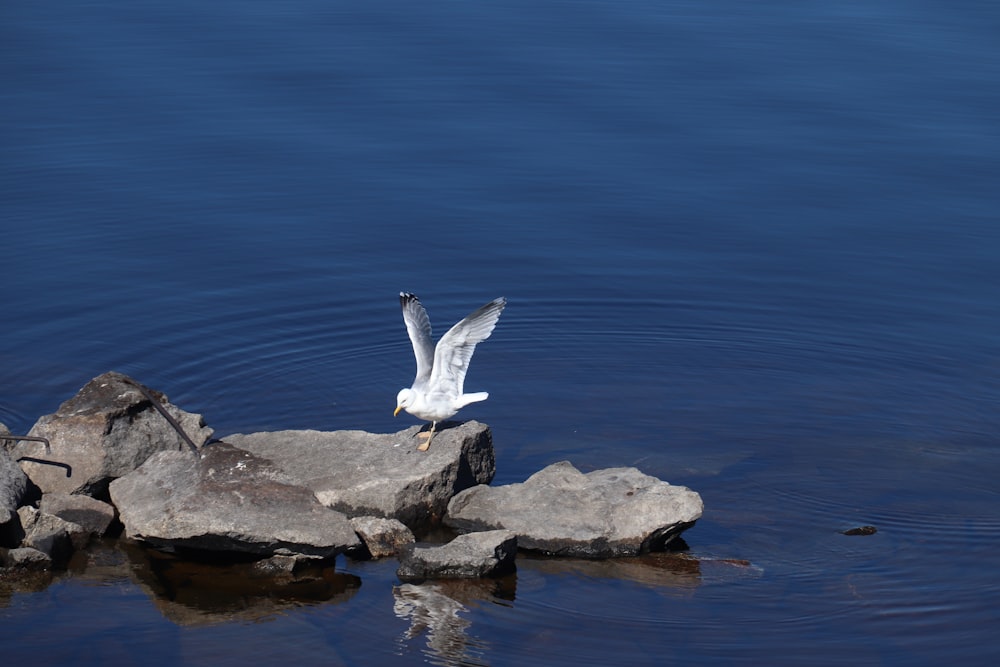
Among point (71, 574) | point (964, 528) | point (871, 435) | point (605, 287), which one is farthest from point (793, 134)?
point (71, 574)

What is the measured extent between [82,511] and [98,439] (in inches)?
28.3

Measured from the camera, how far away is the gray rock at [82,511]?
12780 millimetres

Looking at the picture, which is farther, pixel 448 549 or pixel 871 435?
pixel 871 435

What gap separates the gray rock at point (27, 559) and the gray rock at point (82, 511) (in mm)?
595

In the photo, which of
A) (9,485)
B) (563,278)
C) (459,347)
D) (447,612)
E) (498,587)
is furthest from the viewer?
(563,278)

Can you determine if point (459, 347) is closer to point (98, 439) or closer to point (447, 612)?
point (447, 612)

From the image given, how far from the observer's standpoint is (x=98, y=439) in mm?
13172

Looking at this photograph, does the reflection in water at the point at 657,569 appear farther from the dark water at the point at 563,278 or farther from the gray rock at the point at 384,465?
the gray rock at the point at 384,465

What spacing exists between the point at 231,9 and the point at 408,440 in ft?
57.4

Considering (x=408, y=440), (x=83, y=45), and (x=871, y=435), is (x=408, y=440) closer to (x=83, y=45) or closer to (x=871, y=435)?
(x=871, y=435)

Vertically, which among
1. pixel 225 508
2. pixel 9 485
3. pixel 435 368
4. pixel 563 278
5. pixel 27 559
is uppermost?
pixel 563 278

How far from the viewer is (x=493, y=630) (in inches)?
452

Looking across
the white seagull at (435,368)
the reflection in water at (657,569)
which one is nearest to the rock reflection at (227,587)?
the reflection in water at (657,569)

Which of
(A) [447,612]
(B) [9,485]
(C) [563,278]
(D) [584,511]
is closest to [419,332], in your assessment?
(D) [584,511]
